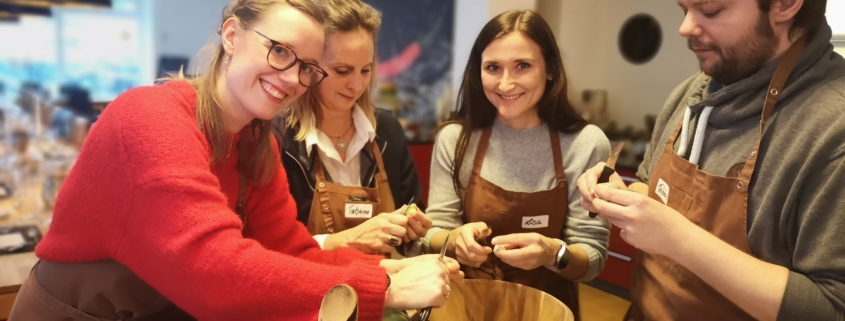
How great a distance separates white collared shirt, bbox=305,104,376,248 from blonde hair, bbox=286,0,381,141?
0.09 feet

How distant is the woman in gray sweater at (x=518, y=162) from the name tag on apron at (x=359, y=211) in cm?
18

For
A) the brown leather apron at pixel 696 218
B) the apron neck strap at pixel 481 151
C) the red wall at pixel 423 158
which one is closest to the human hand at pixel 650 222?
the brown leather apron at pixel 696 218

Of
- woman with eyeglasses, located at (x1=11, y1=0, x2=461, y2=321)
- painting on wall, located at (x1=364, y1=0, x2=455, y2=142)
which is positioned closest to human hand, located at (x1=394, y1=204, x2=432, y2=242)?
woman with eyeglasses, located at (x1=11, y1=0, x2=461, y2=321)

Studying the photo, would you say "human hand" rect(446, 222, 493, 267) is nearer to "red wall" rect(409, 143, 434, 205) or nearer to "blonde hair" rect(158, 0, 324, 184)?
"blonde hair" rect(158, 0, 324, 184)

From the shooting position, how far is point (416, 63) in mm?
3748

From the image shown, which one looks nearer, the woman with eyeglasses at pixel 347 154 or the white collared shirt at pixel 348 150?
the woman with eyeglasses at pixel 347 154

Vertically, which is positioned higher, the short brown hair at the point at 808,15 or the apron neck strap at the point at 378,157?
the short brown hair at the point at 808,15

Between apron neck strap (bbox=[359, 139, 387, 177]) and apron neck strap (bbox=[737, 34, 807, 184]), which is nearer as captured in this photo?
apron neck strap (bbox=[737, 34, 807, 184])

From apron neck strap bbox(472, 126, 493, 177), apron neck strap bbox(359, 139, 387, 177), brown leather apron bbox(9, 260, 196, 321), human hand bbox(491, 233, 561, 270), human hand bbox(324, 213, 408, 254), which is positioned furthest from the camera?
apron neck strap bbox(359, 139, 387, 177)

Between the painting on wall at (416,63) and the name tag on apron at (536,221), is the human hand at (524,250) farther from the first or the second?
the painting on wall at (416,63)

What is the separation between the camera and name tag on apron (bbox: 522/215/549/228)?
1.52 metres

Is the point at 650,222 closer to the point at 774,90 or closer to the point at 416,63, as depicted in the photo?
the point at 774,90

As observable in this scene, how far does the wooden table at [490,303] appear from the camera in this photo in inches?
45.2

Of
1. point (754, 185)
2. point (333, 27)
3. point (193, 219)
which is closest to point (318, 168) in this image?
point (333, 27)
